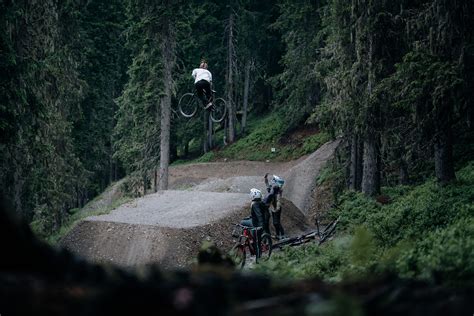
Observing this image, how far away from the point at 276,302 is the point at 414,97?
37.0 feet

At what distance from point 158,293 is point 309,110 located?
3597 cm

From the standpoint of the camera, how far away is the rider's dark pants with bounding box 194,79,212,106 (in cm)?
1962

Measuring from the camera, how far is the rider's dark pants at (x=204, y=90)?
1962cm

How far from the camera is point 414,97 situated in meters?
13.5

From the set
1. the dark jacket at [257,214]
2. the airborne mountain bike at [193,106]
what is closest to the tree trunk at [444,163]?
the dark jacket at [257,214]

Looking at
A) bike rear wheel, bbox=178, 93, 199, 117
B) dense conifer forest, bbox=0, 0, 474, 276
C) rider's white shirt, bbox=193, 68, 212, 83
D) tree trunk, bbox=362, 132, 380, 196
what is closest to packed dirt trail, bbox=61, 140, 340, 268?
dense conifer forest, bbox=0, 0, 474, 276

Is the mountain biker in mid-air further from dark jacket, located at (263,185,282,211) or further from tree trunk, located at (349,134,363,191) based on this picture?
tree trunk, located at (349,134,363,191)

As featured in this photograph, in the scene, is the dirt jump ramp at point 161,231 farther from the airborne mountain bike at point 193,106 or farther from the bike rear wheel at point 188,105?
the bike rear wheel at point 188,105

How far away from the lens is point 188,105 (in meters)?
24.0

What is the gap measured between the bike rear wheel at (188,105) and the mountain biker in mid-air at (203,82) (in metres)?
2.67

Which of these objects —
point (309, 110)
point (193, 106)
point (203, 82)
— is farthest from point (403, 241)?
point (309, 110)

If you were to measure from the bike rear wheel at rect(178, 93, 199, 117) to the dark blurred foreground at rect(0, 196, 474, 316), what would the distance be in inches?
789

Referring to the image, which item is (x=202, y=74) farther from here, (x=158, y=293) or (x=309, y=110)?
(x=309, y=110)

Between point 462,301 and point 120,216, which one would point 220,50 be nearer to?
point 120,216
